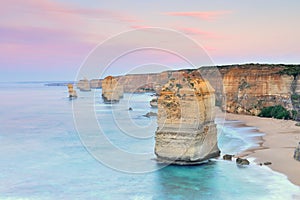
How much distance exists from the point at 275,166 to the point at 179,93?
6615mm

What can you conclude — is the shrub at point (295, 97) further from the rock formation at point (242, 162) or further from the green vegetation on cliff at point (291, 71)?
the rock formation at point (242, 162)

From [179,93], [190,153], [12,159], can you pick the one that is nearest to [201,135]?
[190,153]

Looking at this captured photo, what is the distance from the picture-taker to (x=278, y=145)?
2403cm

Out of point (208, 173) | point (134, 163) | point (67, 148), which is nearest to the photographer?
point (208, 173)

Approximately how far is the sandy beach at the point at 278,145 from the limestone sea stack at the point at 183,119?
14.3 feet

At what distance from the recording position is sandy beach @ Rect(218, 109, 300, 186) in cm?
1819

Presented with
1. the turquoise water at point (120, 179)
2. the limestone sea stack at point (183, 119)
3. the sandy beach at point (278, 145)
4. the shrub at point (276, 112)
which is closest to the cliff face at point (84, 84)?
the shrub at point (276, 112)

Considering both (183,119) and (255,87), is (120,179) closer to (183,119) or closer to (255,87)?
(183,119)

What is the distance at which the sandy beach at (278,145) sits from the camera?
1819 cm

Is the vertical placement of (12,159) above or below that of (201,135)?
below

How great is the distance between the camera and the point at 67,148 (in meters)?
25.5

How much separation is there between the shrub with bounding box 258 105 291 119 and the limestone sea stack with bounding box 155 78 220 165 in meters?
22.1

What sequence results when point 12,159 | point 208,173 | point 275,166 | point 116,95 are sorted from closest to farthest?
point 208,173 < point 275,166 < point 12,159 < point 116,95

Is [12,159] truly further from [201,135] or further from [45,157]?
[201,135]
